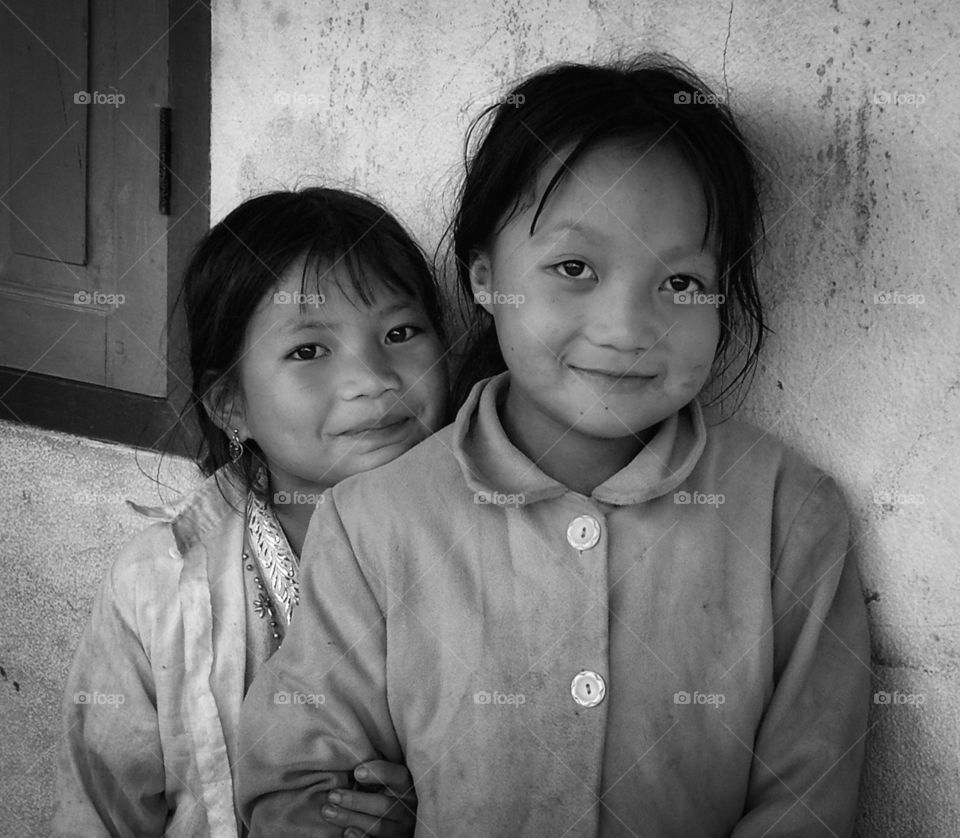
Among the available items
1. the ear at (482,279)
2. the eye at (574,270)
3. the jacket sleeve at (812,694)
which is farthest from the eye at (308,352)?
the jacket sleeve at (812,694)

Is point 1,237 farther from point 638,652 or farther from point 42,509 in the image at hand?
point 638,652

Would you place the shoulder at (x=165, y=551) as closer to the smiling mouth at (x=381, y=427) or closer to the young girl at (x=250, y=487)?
the young girl at (x=250, y=487)

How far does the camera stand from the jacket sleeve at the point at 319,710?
167cm

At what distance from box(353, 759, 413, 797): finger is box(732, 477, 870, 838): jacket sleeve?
0.50 meters

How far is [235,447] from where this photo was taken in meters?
2.22

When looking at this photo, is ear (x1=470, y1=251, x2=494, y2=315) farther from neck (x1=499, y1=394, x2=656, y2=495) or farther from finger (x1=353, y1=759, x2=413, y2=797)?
finger (x1=353, y1=759, x2=413, y2=797)

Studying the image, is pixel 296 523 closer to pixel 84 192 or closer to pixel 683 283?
pixel 683 283

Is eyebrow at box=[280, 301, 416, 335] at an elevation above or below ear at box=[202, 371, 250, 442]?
above

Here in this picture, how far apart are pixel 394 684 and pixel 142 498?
53.3 inches

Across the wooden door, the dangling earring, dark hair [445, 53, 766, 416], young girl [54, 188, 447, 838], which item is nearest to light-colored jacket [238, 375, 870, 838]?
dark hair [445, 53, 766, 416]

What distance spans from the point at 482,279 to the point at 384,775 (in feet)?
2.52

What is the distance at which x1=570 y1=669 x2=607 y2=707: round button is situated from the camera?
153 centimetres

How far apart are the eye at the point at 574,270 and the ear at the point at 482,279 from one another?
0.18 metres

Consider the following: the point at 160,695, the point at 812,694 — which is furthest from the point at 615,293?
the point at 160,695
